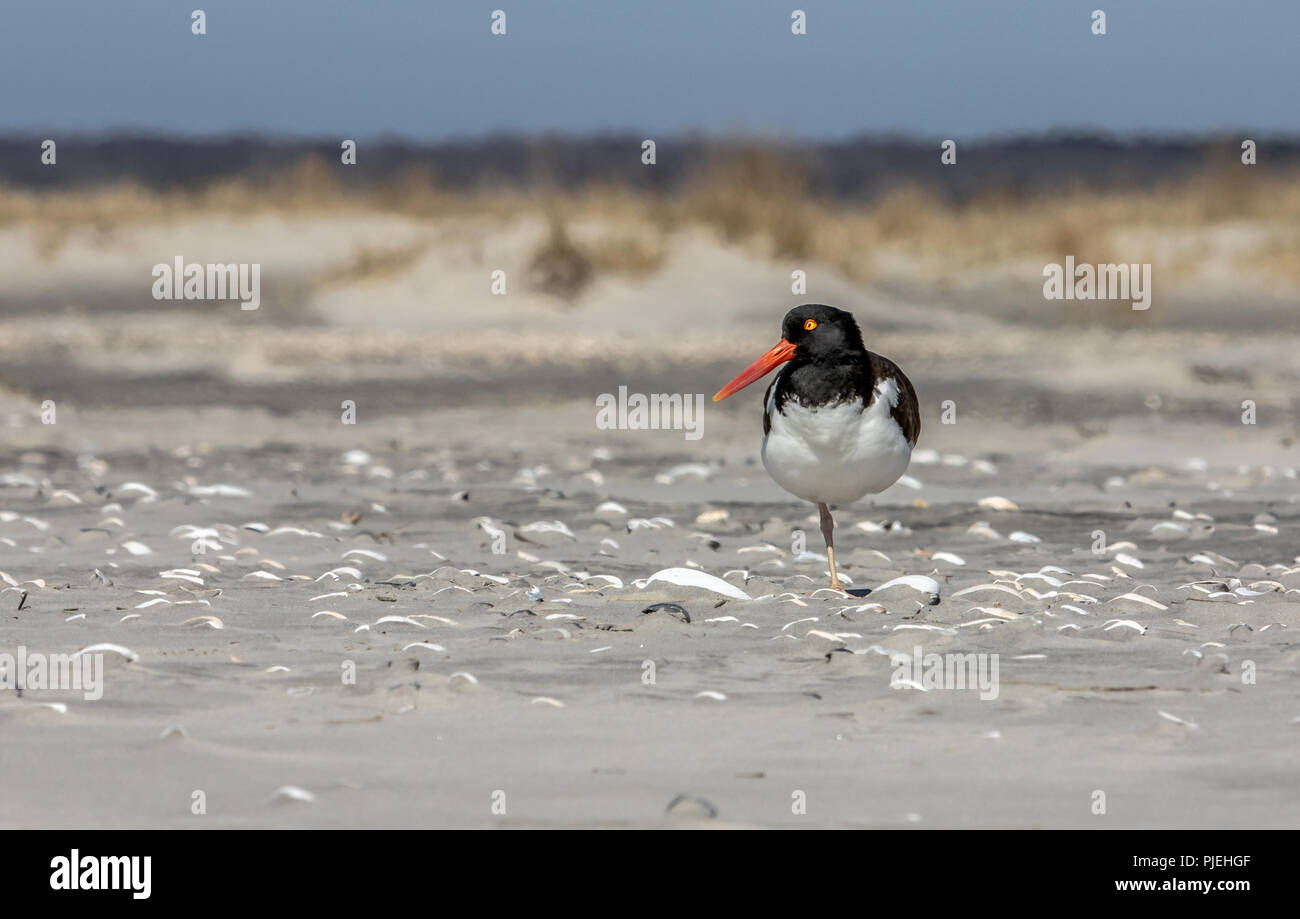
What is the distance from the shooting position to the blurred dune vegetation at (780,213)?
17094mm

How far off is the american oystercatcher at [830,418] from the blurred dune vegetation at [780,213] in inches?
367

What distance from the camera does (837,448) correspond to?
21.8 feet

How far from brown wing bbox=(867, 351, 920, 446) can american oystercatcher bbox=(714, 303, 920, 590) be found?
0.7 inches

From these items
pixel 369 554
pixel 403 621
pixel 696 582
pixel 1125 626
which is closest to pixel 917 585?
pixel 696 582

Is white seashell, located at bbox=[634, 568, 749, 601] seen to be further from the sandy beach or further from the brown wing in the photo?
the brown wing

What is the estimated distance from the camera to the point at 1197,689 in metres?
4.58

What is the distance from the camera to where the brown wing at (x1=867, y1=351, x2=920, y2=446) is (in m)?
6.98

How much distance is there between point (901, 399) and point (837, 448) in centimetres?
58

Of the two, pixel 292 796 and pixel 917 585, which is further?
pixel 917 585

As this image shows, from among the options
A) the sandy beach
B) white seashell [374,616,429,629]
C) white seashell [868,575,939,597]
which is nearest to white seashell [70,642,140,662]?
the sandy beach

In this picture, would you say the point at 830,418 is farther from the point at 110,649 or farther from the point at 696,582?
the point at 110,649

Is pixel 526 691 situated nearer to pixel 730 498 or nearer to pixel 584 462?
pixel 730 498

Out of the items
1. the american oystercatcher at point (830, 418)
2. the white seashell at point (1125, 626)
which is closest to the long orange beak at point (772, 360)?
the american oystercatcher at point (830, 418)
